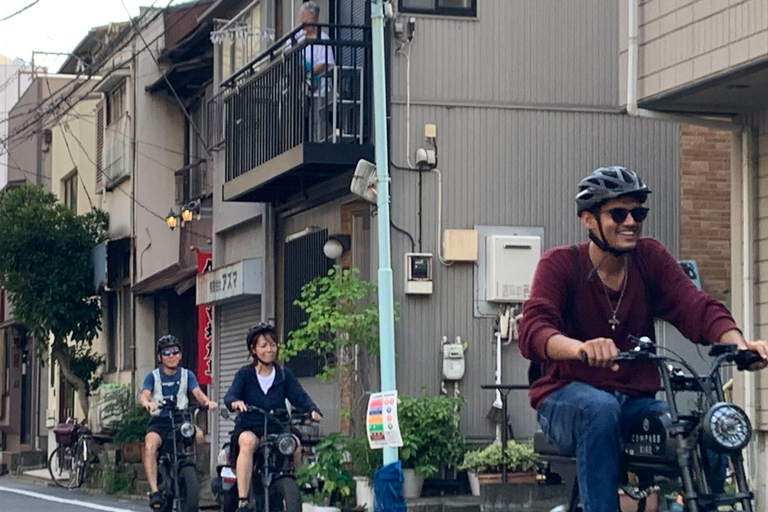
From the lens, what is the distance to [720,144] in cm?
1583

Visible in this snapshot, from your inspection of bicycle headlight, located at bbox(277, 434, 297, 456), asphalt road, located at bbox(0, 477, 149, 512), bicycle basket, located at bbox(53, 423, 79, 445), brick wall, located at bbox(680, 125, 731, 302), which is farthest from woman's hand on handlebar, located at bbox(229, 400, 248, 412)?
bicycle basket, located at bbox(53, 423, 79, 445)

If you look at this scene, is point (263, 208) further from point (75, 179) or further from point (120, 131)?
point (75, 179)

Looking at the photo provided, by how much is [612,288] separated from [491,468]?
29.0ft

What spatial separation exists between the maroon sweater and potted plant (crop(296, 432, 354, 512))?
9044 millimetres

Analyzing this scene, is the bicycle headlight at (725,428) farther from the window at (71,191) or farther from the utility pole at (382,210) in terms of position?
the window at (71,191)

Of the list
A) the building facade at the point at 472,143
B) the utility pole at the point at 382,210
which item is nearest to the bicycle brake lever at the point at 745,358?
the utility pole at the point at 382,210

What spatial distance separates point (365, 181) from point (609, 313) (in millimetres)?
8313

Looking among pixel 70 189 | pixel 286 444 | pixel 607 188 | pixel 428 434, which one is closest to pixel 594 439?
pixel 607 188

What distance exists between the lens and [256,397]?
11617mm

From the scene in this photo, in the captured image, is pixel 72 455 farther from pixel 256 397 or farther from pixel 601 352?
pixel 601 352

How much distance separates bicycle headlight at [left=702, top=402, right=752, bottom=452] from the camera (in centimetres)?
449

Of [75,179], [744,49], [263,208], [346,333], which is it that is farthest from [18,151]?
[744,49]

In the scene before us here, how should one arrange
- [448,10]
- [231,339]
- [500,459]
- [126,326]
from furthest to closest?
[126,326] → [231,339] → [448,10] → [500,459]

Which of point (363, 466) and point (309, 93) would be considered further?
point (309, 93)
